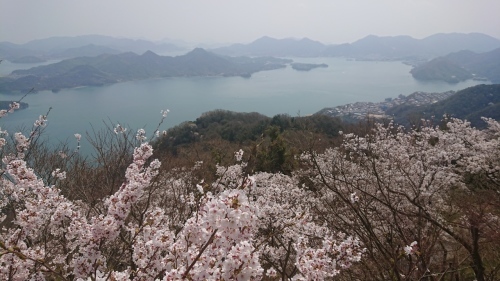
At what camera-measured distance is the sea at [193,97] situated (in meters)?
52.1

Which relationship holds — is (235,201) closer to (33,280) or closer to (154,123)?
(33,280)

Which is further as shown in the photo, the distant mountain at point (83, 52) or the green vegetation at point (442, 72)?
the distant mountain at point (83, 52)

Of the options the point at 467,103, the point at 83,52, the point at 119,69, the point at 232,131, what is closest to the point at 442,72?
the point at 467,103

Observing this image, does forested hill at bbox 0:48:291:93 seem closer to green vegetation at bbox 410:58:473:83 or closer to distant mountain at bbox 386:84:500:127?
green vegetation at bbox 410:58:473:83

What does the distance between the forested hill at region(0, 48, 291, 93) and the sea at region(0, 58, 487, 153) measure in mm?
4987

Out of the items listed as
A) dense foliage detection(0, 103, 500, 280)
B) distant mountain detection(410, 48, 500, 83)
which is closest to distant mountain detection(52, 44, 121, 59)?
distant mountain detection(410, 48, 500, 83)

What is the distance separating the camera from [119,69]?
113 metres

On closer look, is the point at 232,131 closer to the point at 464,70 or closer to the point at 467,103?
the point at 467,103

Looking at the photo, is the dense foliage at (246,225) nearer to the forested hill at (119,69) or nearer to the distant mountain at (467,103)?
the distant mountain at (467,103)

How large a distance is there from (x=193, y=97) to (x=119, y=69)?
50005 mm

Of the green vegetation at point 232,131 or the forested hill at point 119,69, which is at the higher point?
the forested hill at point 119,69

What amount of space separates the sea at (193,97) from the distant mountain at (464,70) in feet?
14.9

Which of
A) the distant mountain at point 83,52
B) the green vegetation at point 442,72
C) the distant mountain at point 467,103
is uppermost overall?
the distant mountain at point 83,52

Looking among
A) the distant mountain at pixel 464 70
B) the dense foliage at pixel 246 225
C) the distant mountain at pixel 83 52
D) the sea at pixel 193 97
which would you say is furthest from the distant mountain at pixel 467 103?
the distant mountain at pixel 83 52
